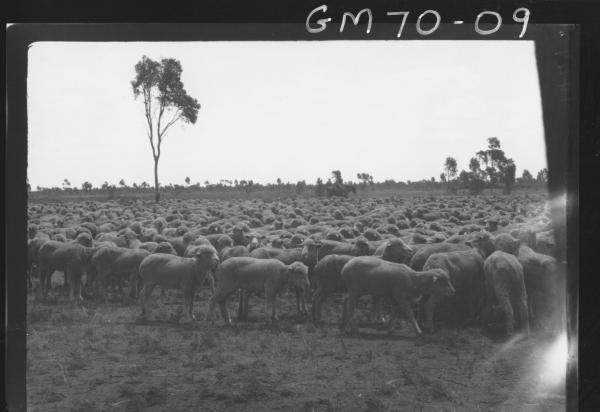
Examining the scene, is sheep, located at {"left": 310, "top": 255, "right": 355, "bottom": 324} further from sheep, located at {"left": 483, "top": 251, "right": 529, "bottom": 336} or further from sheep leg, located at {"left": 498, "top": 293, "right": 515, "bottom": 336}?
sheep leg, located at {"left": 498, "top": 293, "right": 515, "bottom": 336}

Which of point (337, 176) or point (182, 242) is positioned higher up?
point (337, 176)

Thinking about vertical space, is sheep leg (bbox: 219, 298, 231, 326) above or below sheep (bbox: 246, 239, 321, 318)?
below

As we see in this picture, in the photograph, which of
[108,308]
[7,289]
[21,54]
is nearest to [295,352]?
[108,308]

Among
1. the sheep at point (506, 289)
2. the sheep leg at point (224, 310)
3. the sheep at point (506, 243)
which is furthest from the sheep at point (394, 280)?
the sheep leg at point (224, 310)

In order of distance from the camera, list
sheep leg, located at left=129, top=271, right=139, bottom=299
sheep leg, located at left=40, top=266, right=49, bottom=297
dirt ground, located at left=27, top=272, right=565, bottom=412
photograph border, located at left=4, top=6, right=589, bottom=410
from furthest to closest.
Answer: sheep leg, located at left=129, top=271, right=139, bottom=299 → sheep leg, located at left=40, top=266, right=49, bottom=297 → dirt ground, located at left=27, top=272, right=565, bottom=412 → photograph border, located at left=4, top=6, right=589, bottom=410

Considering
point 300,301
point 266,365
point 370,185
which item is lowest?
point 266,365

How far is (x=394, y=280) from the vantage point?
5.66 metres

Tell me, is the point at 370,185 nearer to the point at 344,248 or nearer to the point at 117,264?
the point at 344,248

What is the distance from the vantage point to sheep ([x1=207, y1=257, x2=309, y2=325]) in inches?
220

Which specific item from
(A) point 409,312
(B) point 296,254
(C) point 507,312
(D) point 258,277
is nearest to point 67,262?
(D) point 258,277

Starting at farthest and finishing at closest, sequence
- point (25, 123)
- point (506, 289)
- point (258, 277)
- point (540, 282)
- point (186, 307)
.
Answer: point (258, 277)
point (186, 307)
point (506, 289)
point (540, 282)
point (25, 123)

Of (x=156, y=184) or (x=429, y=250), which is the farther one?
(x=429, y=250)

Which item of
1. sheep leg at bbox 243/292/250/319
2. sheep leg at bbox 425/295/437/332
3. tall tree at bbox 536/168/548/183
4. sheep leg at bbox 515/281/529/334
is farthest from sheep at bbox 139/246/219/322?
tall tree at bbox 536/168/548/183

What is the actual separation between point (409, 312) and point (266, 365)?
53.9 inches
